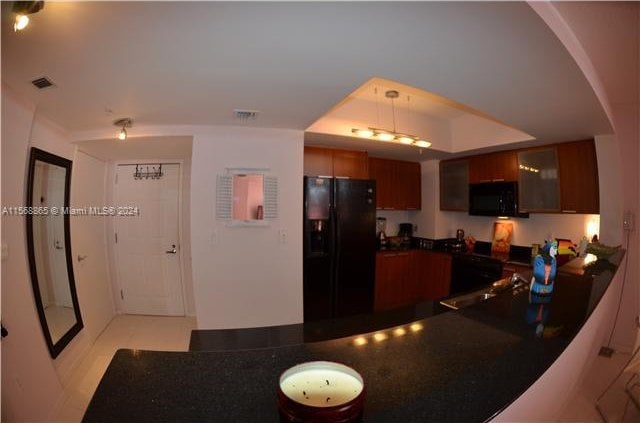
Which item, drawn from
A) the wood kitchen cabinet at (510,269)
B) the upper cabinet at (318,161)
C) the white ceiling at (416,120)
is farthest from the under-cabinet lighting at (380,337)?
the wood kitchen cabinet at (510,269)

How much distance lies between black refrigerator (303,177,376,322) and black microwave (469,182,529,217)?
4.85 ft

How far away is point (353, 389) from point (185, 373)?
435 millimetres

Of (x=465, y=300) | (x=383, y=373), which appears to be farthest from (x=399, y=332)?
(x=465, y=300)

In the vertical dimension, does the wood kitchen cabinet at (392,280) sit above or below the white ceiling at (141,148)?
below

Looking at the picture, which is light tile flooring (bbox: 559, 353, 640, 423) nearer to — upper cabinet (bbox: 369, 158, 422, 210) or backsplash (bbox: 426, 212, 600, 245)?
backsplash (bbox: 426, 212, 600, 245)

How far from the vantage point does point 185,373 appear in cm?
63

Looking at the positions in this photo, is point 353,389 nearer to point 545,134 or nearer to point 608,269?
point 608,269

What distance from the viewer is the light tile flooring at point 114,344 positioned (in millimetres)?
1436

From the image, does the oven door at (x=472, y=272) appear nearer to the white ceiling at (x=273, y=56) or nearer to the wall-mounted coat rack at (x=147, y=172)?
the white ceiling at (x=273, y=56)

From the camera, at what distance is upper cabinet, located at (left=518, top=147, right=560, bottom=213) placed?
269 cm

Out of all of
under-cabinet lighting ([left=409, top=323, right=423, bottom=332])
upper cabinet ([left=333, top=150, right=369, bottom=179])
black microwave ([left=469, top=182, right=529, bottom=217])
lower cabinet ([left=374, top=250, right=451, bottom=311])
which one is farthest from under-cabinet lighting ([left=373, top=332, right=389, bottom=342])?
black microwave ([left=469, top=182, right=529, bottom=217])

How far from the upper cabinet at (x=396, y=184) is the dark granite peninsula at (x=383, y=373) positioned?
253 centimetres

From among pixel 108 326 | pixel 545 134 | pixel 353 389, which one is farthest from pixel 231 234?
pixel 545 134

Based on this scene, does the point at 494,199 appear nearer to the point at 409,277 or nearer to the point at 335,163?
the point at 409,277
